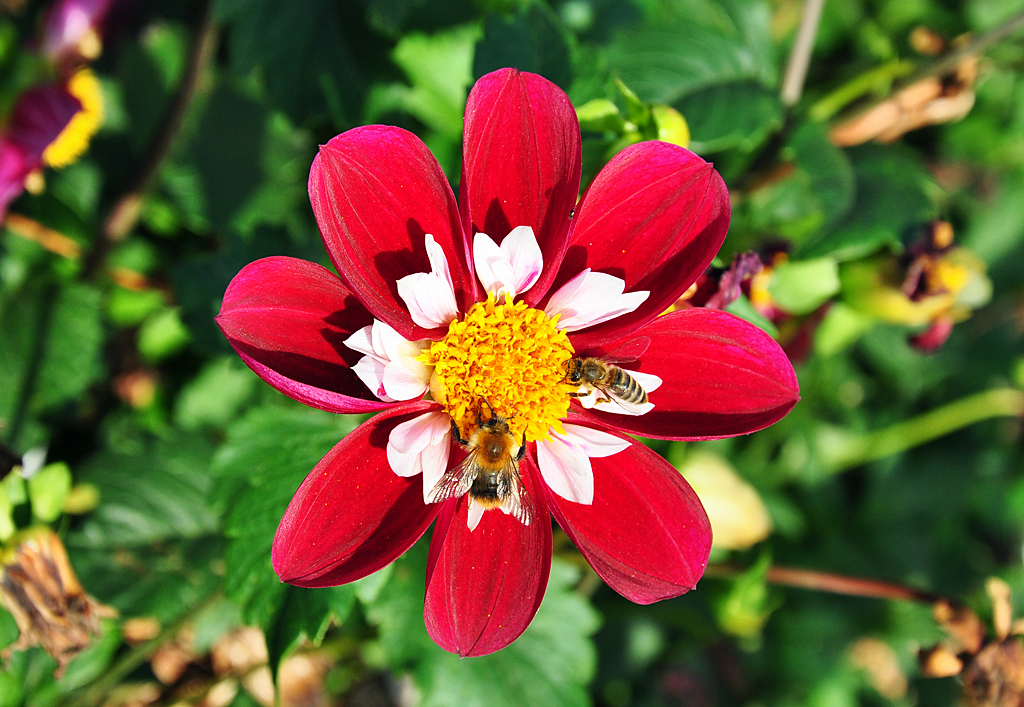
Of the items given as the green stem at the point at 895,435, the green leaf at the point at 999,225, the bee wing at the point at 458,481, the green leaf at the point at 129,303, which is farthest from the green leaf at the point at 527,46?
the green leaf at the point at 999,225

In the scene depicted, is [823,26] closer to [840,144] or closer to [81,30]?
[840,144]

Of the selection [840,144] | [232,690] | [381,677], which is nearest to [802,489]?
[840,144]

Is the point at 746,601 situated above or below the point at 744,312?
below

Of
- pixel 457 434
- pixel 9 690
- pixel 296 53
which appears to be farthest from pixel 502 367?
pixel 9 690

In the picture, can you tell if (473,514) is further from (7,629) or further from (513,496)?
(7,629)

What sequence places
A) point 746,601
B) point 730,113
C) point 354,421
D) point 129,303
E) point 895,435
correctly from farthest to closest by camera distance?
point 895,435
point 129,303
point 746,601
point 730,113
point 354,421

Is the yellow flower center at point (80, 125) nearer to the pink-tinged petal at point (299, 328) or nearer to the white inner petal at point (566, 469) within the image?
the pink-tinged petal at point (299, 328)

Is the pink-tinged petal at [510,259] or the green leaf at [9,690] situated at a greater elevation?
the pink-tinged petal at [510,259]
